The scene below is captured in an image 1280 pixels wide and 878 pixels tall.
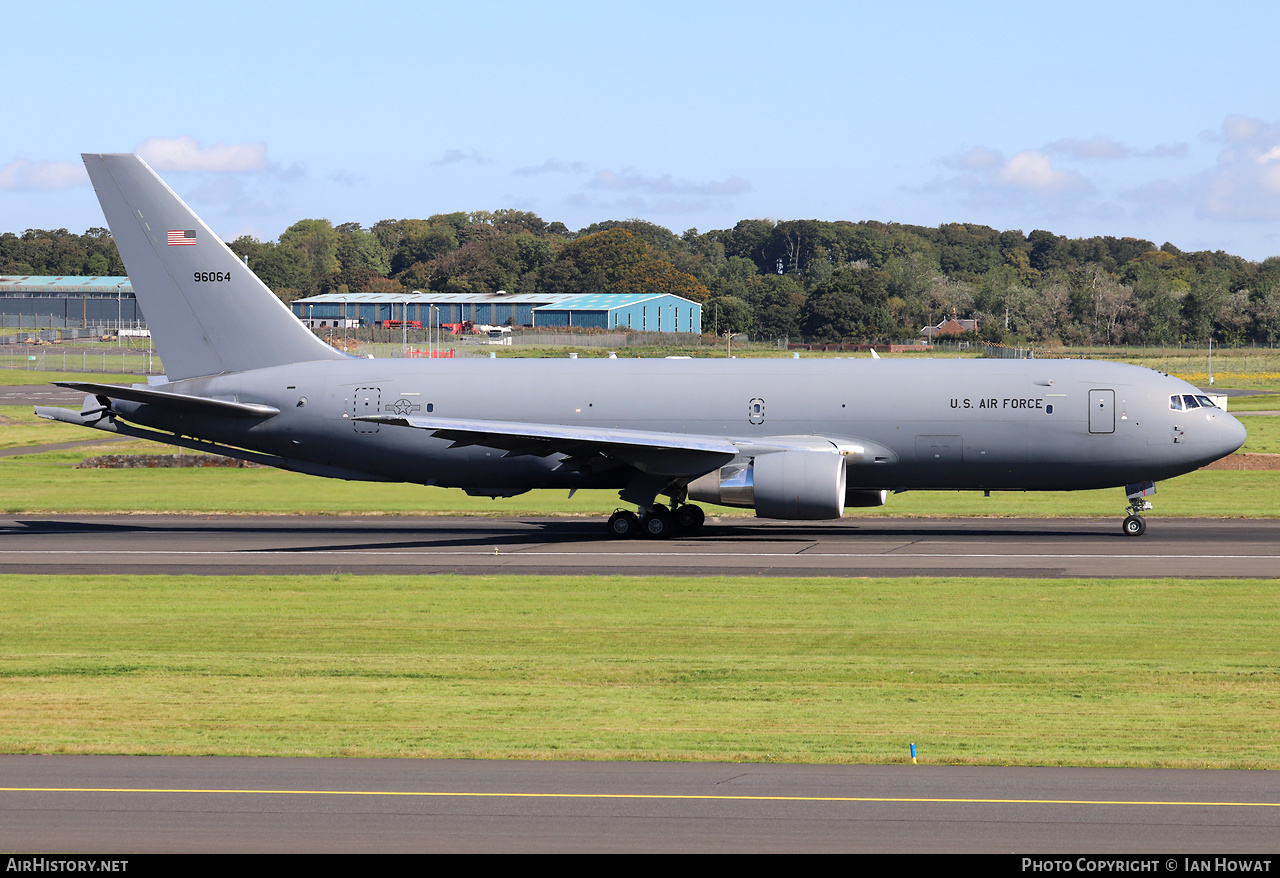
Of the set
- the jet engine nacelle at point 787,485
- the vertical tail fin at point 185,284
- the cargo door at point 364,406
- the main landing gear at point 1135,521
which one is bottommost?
the main landing gear at point 1135,521

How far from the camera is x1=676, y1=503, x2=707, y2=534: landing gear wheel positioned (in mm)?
36844

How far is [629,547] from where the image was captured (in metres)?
34.3

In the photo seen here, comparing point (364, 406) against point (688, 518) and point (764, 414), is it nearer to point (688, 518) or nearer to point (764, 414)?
point (688, 518)

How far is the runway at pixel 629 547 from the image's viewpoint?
29781 millimetres

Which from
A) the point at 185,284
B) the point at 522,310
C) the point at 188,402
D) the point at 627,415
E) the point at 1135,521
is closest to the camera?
the point at 1135,521

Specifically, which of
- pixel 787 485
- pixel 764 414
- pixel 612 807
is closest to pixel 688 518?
pixel 764 414

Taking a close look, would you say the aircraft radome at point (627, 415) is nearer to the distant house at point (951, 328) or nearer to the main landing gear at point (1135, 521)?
the main landing gear at point (1135, 521)

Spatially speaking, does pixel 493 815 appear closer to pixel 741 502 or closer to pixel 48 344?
pixel 741 502

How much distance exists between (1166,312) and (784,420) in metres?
150

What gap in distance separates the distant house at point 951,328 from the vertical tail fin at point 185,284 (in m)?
135

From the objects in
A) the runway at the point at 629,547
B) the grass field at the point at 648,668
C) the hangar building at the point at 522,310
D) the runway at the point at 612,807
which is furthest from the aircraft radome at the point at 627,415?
the hangar building at the point at 522,310

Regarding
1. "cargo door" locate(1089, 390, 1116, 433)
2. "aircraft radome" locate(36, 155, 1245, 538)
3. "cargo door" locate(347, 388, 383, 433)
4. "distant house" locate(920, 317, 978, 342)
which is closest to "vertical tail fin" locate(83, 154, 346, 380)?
"aircraft radome" locate(36, 155, 1245, 538)

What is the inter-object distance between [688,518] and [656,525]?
116 centimetres

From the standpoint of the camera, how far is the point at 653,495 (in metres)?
35.8
